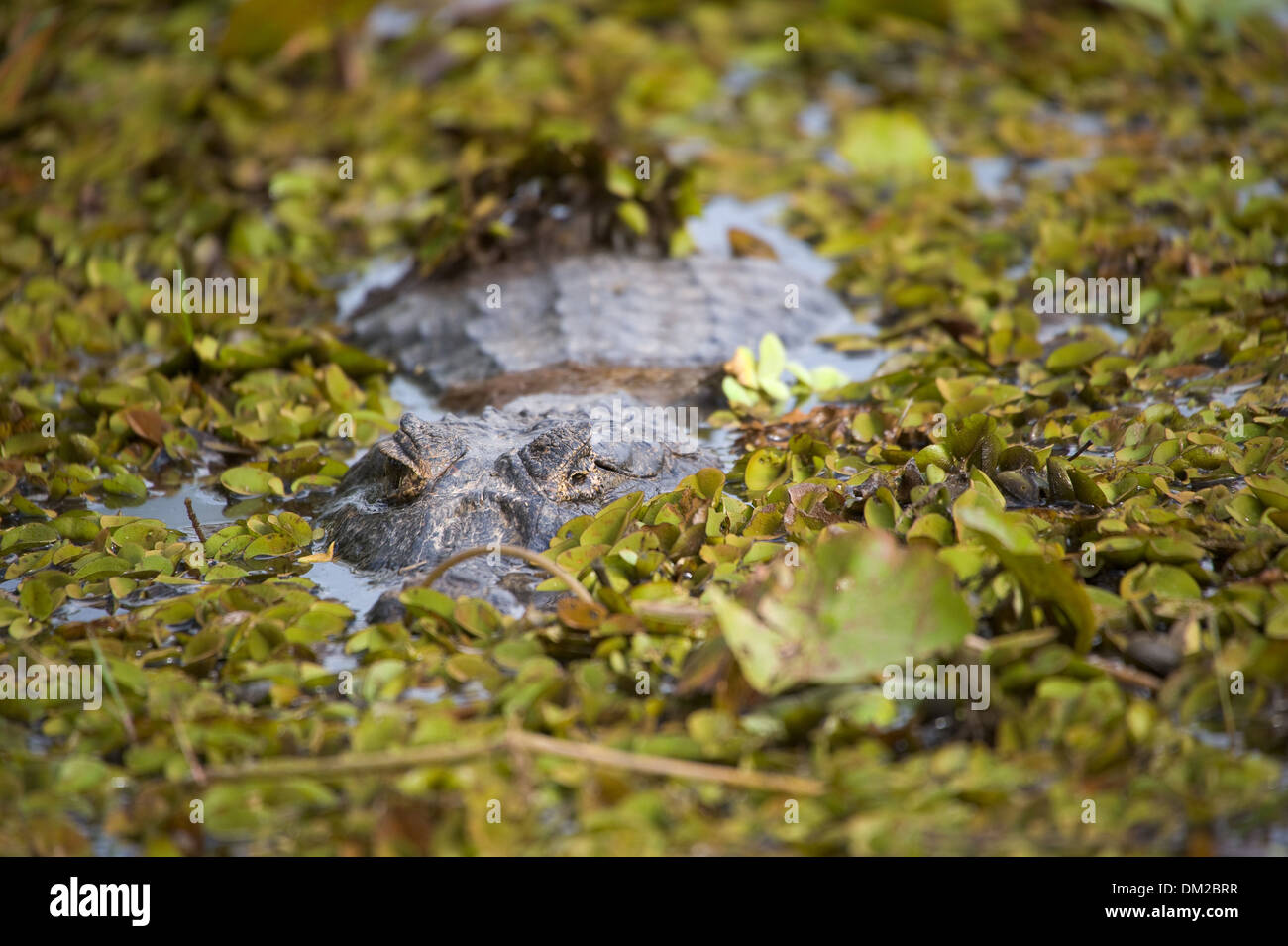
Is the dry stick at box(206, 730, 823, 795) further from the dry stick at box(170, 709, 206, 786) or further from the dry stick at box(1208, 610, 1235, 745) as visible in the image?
the dry stick at box(1208, 610, 1235, 745)

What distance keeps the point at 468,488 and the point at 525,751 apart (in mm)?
1322

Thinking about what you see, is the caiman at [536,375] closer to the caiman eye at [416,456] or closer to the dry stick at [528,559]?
the caiman eye at [416,456]

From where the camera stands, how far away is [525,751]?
106 inches

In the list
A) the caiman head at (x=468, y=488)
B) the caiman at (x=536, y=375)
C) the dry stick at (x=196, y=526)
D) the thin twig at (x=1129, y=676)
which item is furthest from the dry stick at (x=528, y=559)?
the thin twig at (x=1129, y=676)

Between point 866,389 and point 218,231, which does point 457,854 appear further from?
point 218,231

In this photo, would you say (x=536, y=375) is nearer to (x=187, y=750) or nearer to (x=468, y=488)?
(x=468, y=488)

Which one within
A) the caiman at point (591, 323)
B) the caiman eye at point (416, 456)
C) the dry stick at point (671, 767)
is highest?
the caiman at point (591, 323)

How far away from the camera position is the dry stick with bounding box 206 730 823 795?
262 cm

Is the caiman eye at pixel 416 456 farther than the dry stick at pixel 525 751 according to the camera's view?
Yes

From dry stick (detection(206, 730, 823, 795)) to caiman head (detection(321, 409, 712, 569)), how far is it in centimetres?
108

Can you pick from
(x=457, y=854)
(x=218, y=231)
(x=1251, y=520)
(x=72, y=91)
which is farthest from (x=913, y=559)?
(x=72, y=91)

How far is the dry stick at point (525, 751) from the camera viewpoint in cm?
262

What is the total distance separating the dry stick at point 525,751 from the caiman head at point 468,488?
42.4 inches
